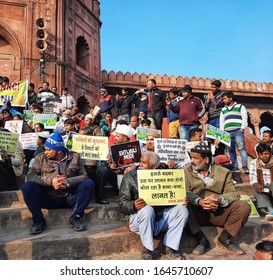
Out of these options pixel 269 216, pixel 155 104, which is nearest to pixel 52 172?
pixel 269 216

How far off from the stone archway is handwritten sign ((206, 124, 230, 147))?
10263 millimetres

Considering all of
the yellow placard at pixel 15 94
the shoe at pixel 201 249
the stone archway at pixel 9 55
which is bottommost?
the shoe at pixel 201 249

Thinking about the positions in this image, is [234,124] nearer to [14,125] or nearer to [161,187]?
[161,187]

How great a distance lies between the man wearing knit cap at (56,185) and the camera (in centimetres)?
317

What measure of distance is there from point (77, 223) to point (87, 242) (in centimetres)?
34

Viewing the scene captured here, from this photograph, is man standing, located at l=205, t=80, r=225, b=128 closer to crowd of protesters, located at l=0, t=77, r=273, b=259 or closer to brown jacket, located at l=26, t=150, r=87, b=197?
crowd of protesters, located at l=0, t=77, r=273, b=259

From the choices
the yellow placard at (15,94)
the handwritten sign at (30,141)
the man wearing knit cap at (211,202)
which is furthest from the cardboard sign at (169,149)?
the yellow placard at (15,94)

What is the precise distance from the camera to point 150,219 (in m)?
2.81

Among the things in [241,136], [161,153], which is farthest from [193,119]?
[161,153]

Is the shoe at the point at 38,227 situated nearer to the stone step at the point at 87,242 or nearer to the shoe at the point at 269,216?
the stone step at the point at 87,242

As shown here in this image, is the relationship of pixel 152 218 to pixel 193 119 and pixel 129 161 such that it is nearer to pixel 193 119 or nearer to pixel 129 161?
pixel 129 161

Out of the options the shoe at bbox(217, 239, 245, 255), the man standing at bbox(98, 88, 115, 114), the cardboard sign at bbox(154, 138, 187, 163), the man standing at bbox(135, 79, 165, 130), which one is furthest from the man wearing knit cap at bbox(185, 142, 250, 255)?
the man standing at bbox(98, 88, 115, 114)

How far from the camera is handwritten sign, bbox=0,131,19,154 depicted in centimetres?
443
